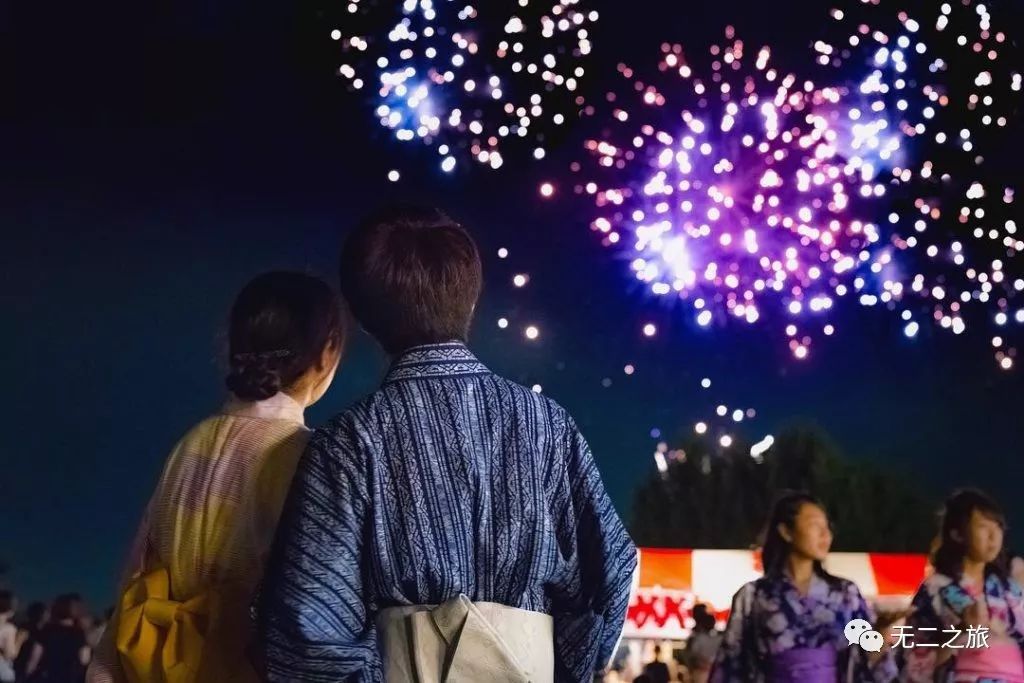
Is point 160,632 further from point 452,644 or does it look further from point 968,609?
point 968,609

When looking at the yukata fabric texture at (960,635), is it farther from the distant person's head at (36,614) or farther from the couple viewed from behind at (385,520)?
the distant person's head at (36,614)


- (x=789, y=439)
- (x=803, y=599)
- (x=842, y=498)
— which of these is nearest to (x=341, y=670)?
(x=803, y=599)

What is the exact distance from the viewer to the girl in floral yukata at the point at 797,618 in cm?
328

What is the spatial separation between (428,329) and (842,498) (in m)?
4.93

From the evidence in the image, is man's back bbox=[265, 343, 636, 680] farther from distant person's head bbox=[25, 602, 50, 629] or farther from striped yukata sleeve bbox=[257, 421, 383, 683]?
distant person's head bbox=[25, 602, 50, 629]

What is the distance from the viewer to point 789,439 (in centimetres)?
554

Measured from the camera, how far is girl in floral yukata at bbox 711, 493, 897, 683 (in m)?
3.28

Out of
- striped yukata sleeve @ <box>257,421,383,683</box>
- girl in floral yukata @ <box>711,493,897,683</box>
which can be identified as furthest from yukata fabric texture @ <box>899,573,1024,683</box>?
striped yukata sleeve @ <box>257,421,383,683</box>

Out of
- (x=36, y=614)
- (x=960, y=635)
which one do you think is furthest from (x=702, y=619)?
(x=36, y=614)

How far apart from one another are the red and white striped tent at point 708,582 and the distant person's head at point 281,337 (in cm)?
330

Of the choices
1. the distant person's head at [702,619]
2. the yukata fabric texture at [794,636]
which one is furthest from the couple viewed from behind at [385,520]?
the distant person's head at [702,619]

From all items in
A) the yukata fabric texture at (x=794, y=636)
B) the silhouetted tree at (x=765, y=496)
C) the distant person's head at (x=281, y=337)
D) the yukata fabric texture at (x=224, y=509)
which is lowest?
the yukata fabric texture at (x=794, y=636)

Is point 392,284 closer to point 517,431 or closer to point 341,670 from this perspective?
point 517,431

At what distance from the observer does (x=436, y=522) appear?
1.24m
